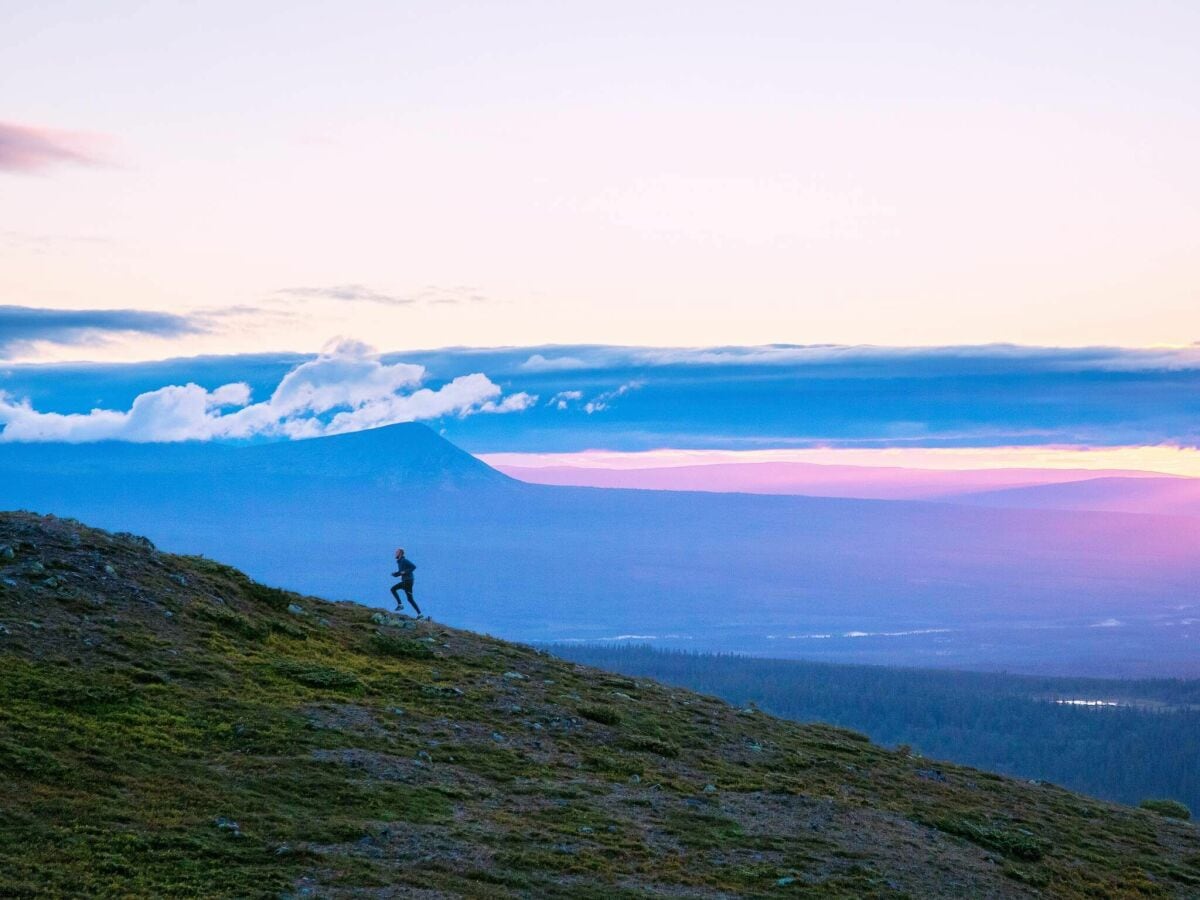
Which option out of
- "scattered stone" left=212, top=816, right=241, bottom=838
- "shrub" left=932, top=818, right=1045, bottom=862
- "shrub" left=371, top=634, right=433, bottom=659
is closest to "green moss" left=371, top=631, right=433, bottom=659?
"shrub" left=371, top=634, right=433, bottom=659

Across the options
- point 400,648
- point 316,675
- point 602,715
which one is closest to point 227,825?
point 316,675

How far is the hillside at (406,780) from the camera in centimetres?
1789

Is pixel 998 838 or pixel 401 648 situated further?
pixel 401 648

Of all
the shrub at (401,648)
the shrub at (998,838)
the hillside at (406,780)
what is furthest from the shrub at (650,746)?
the shrub at (401,648)

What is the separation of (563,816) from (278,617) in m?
13.6

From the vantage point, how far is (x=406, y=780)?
21969 millimetres

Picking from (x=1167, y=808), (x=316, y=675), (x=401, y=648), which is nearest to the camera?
(x=316, y=675)

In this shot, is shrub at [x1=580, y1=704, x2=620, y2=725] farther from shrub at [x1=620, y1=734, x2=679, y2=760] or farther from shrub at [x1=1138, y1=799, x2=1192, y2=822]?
shrub at [x1=1138, y1=799, x2=1192, y2=822]

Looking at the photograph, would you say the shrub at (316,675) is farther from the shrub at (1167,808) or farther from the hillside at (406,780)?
the shrub at (1167,808)

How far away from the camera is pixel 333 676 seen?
91.3 ft

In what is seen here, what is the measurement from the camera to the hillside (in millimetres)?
17891

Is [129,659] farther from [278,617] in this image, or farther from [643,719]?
[643,719]

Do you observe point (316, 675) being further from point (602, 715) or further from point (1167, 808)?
point (1167, 808)

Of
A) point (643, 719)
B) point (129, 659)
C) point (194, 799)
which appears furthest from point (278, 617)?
point (194, 799)
